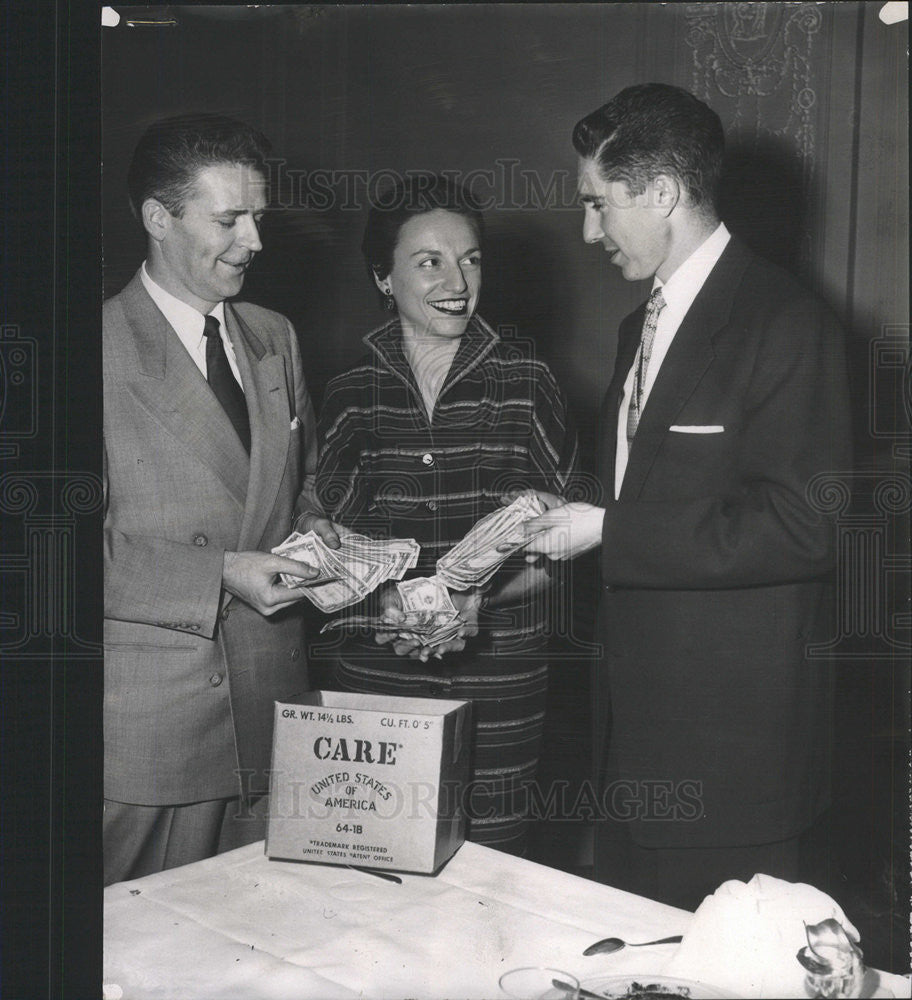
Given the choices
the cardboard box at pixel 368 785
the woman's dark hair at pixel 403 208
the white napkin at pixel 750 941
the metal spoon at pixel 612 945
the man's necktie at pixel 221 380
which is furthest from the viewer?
the man's necktie at pixel 221 380

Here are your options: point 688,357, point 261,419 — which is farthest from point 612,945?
point 261,419

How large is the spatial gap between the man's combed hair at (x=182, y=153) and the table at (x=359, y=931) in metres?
1.24

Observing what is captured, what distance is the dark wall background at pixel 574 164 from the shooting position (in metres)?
1.92

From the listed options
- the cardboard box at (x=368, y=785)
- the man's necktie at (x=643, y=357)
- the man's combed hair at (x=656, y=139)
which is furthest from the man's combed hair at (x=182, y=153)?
the cardboard box at (x=368, y=785)

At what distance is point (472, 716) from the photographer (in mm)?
2057

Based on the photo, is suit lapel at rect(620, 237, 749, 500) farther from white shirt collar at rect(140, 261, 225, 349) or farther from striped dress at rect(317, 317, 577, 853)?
white shirt collar at rect(140, 261, 225, 349)

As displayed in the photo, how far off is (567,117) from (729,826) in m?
1.31

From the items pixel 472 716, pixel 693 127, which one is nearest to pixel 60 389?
pixel 472 716

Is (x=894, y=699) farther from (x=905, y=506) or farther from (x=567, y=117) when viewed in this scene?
(x=567, y=117)

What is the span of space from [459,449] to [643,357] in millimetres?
375

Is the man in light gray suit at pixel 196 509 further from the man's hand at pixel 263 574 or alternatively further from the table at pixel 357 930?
the table at pixel 357 930

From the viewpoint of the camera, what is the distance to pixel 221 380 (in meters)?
2.12

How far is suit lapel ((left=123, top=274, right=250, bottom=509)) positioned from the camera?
2.09 meters

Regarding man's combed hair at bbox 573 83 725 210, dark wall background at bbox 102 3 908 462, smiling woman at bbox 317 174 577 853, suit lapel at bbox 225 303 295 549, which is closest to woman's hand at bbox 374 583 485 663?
smiling woman at bbox 317 174 577 853
